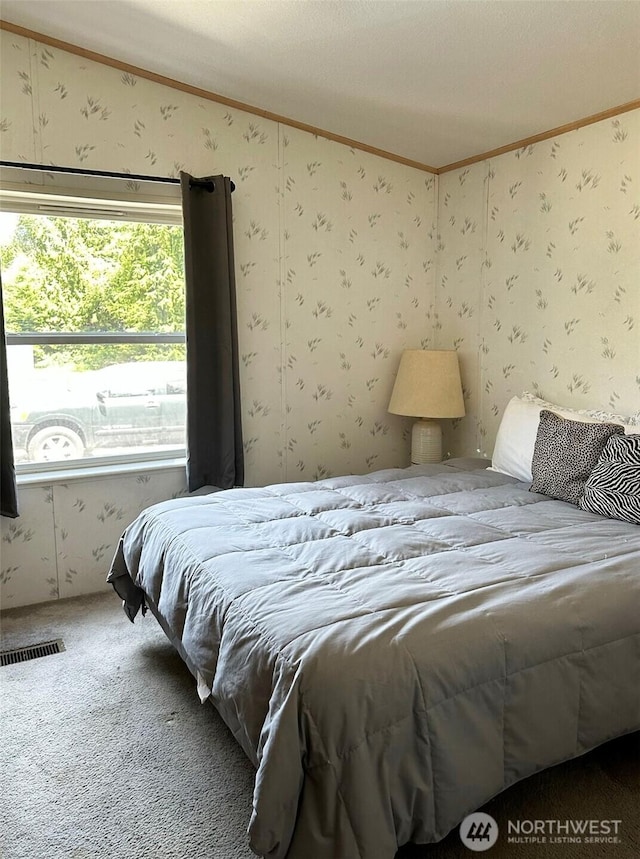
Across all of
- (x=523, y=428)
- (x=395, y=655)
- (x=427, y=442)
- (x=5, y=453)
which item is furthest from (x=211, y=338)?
(x=395, y=655)

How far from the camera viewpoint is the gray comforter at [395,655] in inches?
53.1

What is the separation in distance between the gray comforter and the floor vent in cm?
66

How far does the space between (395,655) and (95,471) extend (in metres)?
2.16

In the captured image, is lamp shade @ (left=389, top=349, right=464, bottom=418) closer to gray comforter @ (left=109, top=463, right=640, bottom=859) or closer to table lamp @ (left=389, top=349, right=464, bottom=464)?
table lamp @ (left=389, top=349, right=464, bottom=464)

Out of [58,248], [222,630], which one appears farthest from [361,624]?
[58,248]

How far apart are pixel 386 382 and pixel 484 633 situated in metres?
2.55

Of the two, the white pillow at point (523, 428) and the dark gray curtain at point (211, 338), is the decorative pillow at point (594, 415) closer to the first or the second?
the white pillow at point (523, 428)

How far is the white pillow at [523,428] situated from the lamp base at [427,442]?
0.55 metres

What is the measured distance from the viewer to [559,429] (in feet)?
9.07

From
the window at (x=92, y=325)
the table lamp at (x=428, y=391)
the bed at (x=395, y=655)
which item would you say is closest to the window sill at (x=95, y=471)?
the window at (x=92, y=325)

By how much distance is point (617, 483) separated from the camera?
7.89 ft

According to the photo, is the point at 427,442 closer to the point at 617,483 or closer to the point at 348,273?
the point at 348,273

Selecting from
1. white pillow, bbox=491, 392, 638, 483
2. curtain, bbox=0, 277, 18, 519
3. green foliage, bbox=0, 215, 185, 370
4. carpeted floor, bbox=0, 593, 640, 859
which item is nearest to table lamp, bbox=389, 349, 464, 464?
white pillow, bbox=491, 392, 638, 483

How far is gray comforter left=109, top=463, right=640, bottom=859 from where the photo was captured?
135 cm
